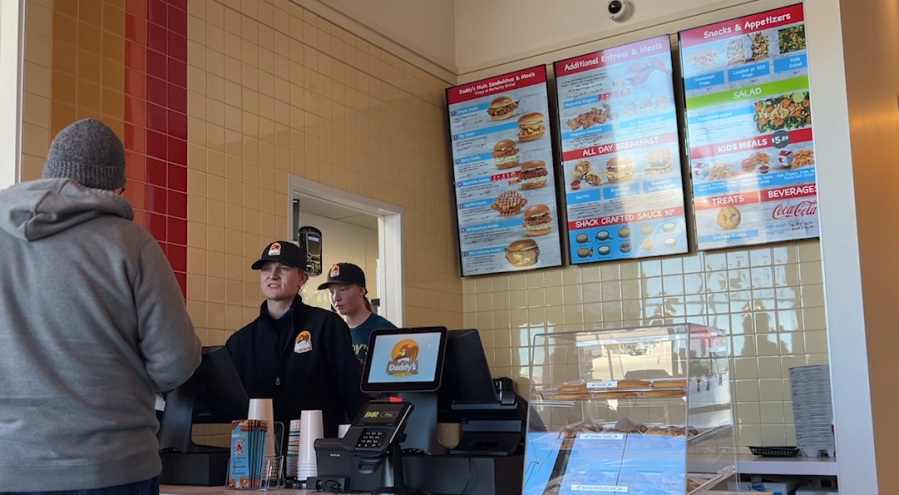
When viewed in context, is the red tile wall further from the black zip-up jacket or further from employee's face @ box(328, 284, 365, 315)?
employee's face @ box(328, 284, 365, 315)

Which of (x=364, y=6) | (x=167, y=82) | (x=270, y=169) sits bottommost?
(x=270, y=169)

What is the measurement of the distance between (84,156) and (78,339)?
45 centimetres

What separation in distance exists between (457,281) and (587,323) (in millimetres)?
935

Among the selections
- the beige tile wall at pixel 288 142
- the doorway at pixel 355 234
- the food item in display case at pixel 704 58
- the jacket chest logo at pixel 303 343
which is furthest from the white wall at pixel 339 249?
the food item in display case at pixel 704 58

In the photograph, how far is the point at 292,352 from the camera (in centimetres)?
376

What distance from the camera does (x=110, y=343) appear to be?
1991 mm

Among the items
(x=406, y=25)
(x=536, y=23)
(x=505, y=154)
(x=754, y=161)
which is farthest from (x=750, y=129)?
(x=406, y=25)

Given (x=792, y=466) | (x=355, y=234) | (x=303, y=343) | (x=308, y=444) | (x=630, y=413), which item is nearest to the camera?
(x=630, y=413)

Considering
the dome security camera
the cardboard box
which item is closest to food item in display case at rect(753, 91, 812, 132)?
the dome security camera

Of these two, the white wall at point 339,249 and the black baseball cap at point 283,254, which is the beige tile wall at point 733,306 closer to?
the white wall at point 339,249

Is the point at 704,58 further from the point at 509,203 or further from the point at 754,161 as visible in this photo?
the point at 509,203

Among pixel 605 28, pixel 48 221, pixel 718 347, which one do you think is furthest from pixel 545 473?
pixel 605 28

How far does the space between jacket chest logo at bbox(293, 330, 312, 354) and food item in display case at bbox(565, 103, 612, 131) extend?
2351 millimetres

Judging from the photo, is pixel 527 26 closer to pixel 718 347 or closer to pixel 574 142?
pixel 574 142
